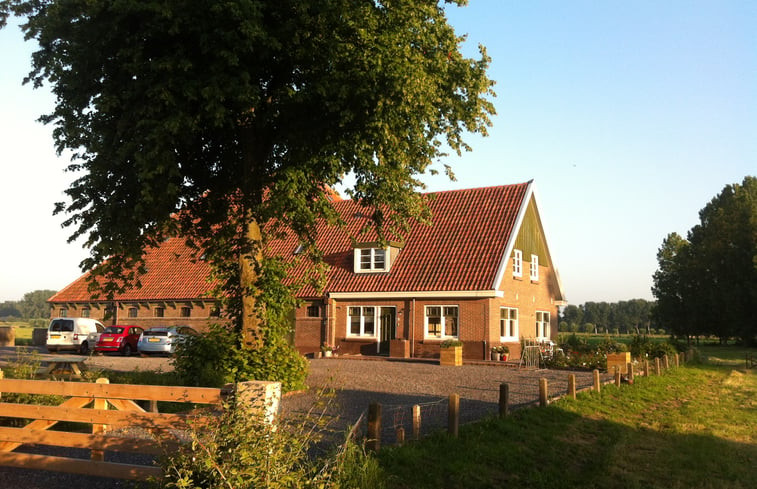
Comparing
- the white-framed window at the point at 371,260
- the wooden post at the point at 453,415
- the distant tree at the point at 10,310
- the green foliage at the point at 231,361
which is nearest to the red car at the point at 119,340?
the white-framed window at the point at 371,260

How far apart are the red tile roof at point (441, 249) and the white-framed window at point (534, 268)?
4151mm

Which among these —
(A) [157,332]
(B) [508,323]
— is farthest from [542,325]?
(A) [157,332]

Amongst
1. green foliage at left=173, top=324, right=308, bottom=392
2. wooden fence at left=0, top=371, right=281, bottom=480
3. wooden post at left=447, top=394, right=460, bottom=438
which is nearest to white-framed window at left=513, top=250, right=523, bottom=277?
green foliage at left=173, top=324, right=308, bottom=392

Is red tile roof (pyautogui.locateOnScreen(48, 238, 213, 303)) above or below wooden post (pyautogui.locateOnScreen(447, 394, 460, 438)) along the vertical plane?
above

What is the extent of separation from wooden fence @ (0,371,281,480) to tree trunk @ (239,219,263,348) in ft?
24.3

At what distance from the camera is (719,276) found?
62.4m

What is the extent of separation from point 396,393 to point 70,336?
889 inches

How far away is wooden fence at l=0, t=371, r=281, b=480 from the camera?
662 cm

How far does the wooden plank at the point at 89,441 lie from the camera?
6867 mm

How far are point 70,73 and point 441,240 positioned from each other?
20.4 meters

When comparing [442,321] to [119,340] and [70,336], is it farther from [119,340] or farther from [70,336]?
[70,336]

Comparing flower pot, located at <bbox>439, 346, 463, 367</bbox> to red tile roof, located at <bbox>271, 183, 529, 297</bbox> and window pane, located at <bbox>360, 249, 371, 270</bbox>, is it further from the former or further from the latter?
window pane, located at <bbox>360, 249, 371, 270</bbox>

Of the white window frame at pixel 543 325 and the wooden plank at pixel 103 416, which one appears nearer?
the wooden plank at pixel 103 416

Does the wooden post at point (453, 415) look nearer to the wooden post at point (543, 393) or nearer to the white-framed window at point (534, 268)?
the wooden post at point (543, 393)
